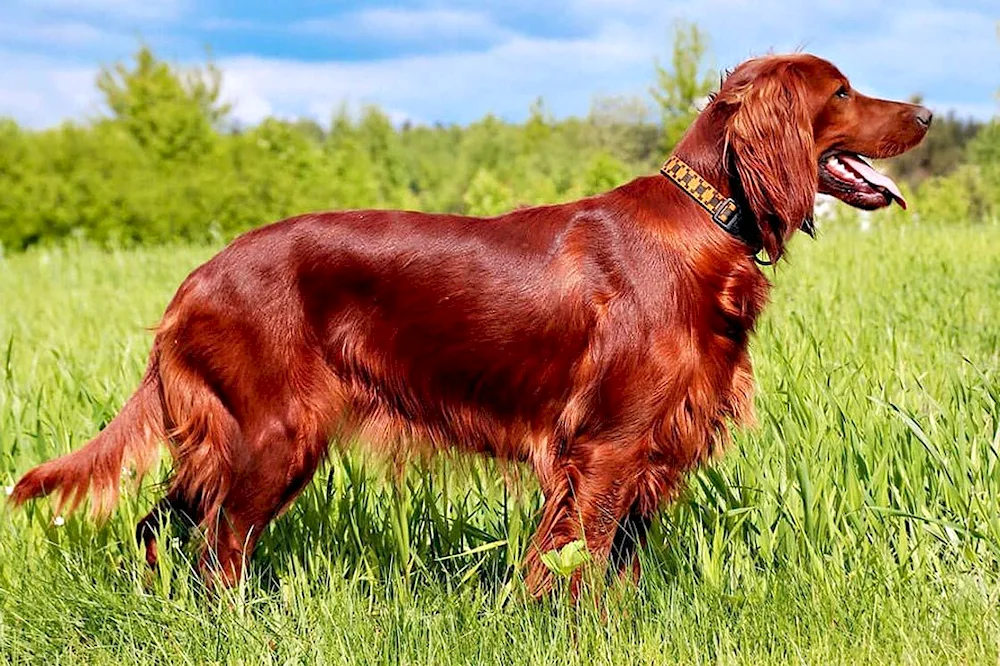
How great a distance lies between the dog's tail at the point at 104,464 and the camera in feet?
9.74

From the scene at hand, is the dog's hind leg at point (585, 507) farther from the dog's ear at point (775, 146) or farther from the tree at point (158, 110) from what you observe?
the tree at point (158, 110)

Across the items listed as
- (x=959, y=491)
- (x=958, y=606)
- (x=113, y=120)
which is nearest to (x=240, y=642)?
(x=958, y=606)

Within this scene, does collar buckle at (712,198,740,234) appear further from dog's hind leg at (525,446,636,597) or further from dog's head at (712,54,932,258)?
dog's hind leg at (525,446,636,597)

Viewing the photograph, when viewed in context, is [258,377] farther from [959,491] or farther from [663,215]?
[959,491]

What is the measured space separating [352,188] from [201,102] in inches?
158

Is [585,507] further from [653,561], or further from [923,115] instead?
[923,115]

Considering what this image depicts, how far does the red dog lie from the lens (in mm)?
2752

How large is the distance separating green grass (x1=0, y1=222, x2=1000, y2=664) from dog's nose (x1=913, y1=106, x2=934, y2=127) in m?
0.83

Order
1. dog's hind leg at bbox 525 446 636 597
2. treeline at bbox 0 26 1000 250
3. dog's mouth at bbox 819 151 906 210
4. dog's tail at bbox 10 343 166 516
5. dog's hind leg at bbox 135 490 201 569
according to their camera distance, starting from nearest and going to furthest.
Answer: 1. dog's hind leg at bbox 525 446 636 597
2. dog's mouth at bbox 819 151 906 210
3. dog's tail at bbox 10 343 166 516
4. dog's hind leg at bbox 135 490 201 569
5. treeline at bbox 0 26 1000 250

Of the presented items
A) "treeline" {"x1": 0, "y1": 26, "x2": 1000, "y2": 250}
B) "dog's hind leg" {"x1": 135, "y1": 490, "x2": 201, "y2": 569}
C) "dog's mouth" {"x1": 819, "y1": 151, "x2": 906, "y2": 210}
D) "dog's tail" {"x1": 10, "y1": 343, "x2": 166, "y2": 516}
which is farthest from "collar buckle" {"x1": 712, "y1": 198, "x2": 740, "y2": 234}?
"treeline" {"x1": 0, "y1": 26, "x2": 1000, "y2": 250}

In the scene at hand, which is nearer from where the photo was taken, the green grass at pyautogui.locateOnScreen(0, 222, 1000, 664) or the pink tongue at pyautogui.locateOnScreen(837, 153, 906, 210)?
the green grass at pyautogui.locateOnScreen(0, 222, 1000, 664)

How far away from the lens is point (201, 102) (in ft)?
82.9

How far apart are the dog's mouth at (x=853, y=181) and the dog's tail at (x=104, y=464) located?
6.25ft

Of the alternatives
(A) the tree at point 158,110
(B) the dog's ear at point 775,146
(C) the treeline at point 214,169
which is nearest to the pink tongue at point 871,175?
(B) the dog's ear at point 775,146
